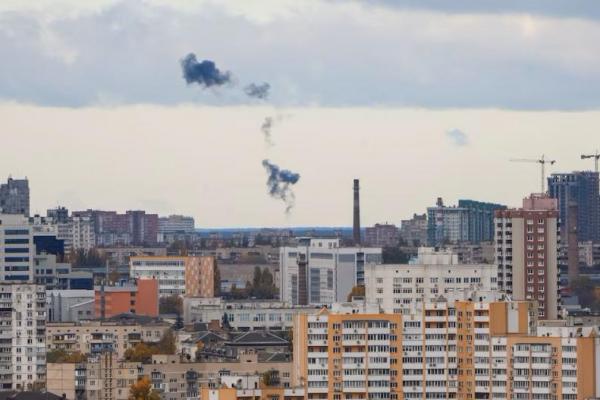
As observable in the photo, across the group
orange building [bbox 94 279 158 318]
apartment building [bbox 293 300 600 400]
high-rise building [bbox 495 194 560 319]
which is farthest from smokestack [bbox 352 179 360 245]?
apartment building [bbox 293 300 600 400]

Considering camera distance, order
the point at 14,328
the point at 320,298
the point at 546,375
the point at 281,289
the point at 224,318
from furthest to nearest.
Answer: the point at 281,289 → the point at 320,298 → the point at 224,318 → the point at 14,328 → the point at 546,375

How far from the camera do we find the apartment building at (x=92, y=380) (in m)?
97.8

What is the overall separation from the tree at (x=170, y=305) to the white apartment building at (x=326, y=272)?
17.0 feet

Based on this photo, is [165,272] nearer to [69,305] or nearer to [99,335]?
[69,305]

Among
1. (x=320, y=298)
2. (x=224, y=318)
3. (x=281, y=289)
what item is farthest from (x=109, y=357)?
(x=281, y=289)

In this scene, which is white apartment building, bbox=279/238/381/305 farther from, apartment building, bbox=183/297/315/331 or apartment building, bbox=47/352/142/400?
apartment building, bbox=47/352/142/400

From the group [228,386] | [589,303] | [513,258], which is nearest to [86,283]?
[589,303]

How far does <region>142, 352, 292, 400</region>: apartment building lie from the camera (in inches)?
3885

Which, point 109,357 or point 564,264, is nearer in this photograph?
point 109,357

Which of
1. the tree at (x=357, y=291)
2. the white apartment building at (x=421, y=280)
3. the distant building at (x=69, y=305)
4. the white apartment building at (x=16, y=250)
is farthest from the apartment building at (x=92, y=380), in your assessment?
the white apartment building at (x=16, y=250)

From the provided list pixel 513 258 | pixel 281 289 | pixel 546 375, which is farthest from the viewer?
pixel 281 289

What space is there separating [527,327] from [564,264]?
83632 millimetres

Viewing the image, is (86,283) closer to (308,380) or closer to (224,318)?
(224,318)

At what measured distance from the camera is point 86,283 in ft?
499
